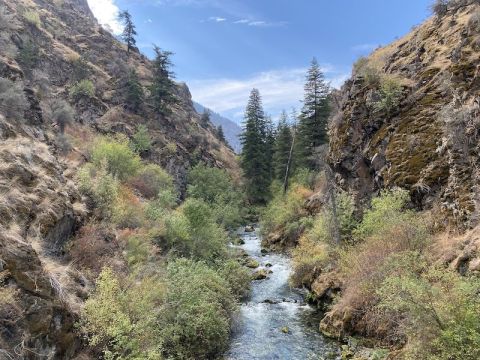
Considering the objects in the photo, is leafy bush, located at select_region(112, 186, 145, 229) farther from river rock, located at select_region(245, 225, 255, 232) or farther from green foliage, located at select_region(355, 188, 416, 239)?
river rock, located at select_region(245, 225, 255, 232)

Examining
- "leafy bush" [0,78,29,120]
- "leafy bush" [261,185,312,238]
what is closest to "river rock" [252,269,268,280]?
"leafy bush" [261,185,312,238]

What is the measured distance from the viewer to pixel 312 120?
5759cm

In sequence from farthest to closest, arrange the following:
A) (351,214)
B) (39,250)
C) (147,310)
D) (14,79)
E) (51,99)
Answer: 1. (51,99)
2. (351,214)
3. (14,79)
4. (147,310)
5. (39,250)

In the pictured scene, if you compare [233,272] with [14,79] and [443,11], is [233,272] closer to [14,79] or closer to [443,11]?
[14,79]

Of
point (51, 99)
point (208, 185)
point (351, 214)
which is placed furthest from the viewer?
point (208, 185)

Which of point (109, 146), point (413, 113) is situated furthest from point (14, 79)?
point (413, 113)

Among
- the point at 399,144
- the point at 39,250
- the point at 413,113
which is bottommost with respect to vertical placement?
the point at 39,250

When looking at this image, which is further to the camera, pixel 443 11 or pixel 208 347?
pixel 443 11

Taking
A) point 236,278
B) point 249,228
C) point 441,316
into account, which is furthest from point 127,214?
point 249,228

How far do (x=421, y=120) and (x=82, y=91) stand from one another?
4795 centimetres

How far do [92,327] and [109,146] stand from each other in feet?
78.1

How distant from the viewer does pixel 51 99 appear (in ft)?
152

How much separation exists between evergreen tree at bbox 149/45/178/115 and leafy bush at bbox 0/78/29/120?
148 ft

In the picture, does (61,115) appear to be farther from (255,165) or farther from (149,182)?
(255,165)
